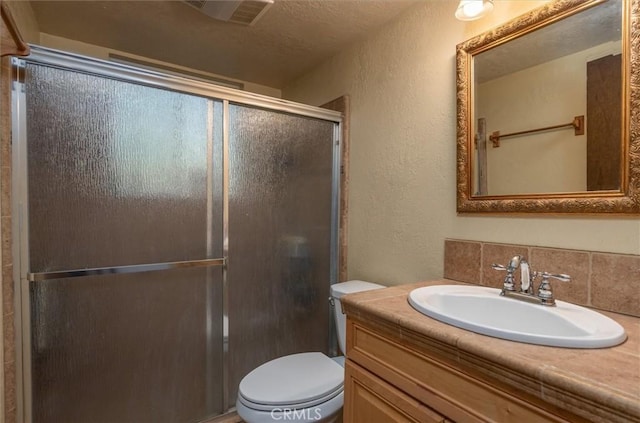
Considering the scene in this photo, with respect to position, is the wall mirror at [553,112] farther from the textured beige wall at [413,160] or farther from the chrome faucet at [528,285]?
the chrome faucet at [528,285]

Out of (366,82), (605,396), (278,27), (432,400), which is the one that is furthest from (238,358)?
(278,27)

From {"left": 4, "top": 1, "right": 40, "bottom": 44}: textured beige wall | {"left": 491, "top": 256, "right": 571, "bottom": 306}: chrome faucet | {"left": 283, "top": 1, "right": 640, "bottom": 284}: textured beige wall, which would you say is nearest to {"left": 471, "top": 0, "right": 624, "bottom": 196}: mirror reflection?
{"left": 283, "top": 1, "right": 640, "bottom": 284}: textured beige wall

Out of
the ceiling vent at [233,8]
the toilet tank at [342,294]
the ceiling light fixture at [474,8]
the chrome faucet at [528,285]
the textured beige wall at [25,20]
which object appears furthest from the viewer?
the toilet tank at [342,294]

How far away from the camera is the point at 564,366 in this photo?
1.87ft

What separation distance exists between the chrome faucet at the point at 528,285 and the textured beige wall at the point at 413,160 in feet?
0.43

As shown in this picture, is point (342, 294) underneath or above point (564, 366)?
underneath

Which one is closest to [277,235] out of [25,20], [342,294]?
[342,294]

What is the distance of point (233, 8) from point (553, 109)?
141 centimetres

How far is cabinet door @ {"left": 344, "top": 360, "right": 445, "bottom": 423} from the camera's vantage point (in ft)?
2.64

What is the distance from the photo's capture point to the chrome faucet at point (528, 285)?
907 millimetres

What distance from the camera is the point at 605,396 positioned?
0.49 metres

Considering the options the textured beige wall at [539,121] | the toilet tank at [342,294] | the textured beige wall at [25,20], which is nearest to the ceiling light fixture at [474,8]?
the textured beige wall at [539,121]

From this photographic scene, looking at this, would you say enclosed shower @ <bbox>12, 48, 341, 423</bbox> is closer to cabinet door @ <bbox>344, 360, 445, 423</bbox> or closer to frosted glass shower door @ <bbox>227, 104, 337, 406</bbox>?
frosted glass shower door @ <bbox>227, 104, 337, 406</bbox>

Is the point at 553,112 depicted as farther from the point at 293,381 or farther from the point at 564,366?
the point at 293,381
